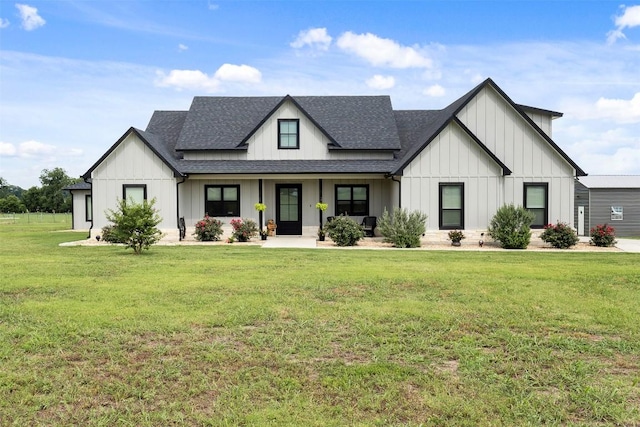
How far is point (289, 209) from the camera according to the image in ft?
74.8

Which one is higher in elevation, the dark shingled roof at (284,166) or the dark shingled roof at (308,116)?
the dark shingled roof at (308,116)

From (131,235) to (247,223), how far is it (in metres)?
6.23

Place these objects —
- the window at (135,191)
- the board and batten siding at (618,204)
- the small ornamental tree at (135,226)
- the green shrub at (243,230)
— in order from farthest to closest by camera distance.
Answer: the board and batten siding at (618,204) → the window at (135,191) → the green shrub at (243,230) → the small ornamental tree at (135,226)

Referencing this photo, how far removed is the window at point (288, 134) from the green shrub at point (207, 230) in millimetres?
5086

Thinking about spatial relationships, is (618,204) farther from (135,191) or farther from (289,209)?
(135,191)

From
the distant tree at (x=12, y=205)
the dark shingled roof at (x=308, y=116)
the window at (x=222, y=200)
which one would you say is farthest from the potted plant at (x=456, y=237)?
the distant tree at (x=12, y=205)

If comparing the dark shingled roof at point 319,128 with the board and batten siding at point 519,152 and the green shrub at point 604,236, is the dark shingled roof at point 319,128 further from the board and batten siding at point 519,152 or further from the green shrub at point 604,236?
the green shrub at point 604,236

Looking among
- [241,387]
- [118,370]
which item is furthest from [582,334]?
[118,370]

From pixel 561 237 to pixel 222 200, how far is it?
1449cm

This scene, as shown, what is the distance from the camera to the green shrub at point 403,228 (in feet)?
58.7

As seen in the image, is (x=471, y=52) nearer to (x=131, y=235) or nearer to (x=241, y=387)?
(x=131, y=235)

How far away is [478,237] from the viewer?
19.4 metres

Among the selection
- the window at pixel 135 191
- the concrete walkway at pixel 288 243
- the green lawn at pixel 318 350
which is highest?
the window at pixel 135 191

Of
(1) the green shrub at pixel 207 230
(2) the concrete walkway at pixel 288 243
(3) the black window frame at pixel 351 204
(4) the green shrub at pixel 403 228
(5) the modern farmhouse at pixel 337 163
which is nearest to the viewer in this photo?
(2) the concrete walkway at pixel 288 243
